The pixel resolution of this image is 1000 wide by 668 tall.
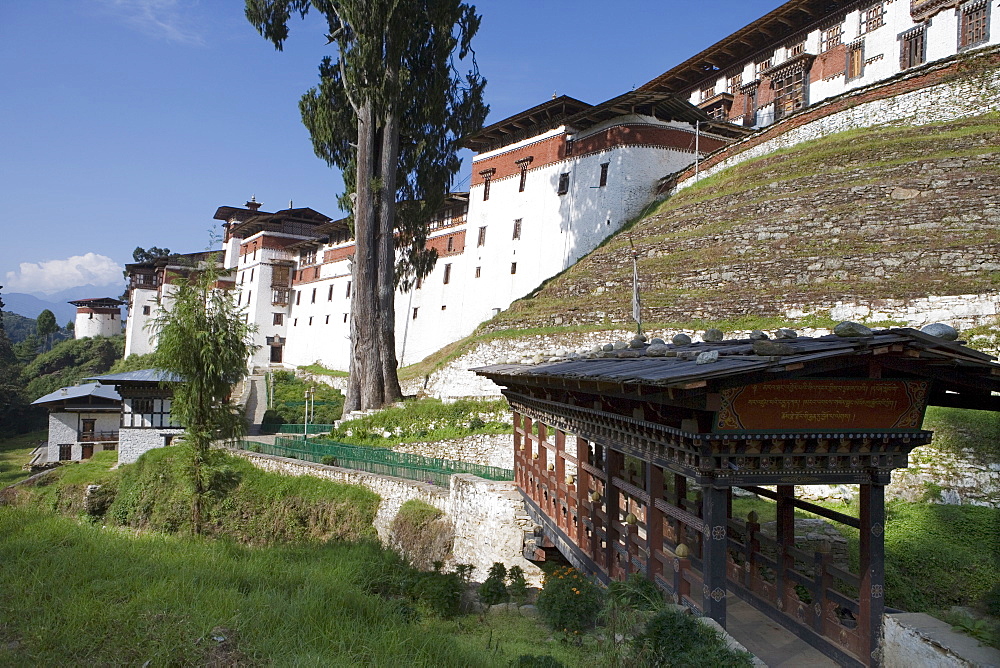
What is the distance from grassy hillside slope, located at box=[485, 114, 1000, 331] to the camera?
18.2 m

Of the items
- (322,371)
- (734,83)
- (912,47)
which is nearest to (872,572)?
(912,47)

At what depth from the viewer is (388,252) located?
2598cm

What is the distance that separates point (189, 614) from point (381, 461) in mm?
12181

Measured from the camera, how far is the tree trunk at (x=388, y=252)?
2558cm

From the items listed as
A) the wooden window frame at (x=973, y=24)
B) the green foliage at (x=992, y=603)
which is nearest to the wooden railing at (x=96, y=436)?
the green foliage at (x=992, y=603)

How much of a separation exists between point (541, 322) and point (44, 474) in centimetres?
2128

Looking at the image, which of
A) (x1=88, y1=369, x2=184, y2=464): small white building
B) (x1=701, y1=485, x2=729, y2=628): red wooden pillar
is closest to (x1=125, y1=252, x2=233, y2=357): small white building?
(x1=88, y1=369, x2=184, y2=464): small white building

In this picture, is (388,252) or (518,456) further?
(388,252)

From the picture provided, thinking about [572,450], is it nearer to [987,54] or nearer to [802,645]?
[802,645]

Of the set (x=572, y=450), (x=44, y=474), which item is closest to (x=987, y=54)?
(x=572, y=450)

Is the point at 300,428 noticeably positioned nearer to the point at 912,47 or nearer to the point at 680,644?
the point at 680,644

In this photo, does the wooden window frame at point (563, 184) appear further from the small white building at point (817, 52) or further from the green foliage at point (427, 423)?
the green foliage at point (427, 423)

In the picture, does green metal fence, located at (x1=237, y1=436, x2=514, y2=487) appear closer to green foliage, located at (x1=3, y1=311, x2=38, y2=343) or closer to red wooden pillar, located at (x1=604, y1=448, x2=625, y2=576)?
red wooden pillar, located at (x1=604, y1=448, x2=625, y2=576)

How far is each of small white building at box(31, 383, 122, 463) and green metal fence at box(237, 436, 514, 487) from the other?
42.9ft
